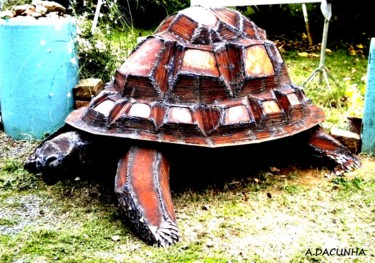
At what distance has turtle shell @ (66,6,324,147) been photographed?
120 inches

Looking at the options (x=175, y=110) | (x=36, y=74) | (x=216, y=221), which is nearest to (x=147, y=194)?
(x=216, y=221)

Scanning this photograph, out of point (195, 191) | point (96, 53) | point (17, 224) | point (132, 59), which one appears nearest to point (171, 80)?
point (132, 59)

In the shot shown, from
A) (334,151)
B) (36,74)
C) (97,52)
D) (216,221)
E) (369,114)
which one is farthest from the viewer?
(97,52)

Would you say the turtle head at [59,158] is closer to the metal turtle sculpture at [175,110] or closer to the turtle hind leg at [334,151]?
the metal turtle sculpture at [175,110]

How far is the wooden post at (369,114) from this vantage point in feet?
12.2

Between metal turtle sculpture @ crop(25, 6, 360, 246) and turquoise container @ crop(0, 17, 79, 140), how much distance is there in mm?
811

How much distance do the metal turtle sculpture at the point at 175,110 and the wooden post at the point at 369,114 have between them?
458mm

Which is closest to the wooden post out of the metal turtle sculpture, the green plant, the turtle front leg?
the metal turtle sculpture

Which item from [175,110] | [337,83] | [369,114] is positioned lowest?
[337,83]

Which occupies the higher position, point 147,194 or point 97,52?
point 97,52

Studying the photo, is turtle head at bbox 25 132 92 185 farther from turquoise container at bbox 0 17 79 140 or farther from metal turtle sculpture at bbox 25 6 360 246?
turquoise container at bbox 0 17 79 140

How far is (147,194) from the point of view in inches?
111

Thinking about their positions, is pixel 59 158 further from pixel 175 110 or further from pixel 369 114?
pixel 369 114

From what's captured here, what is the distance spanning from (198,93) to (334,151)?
1145 mm
